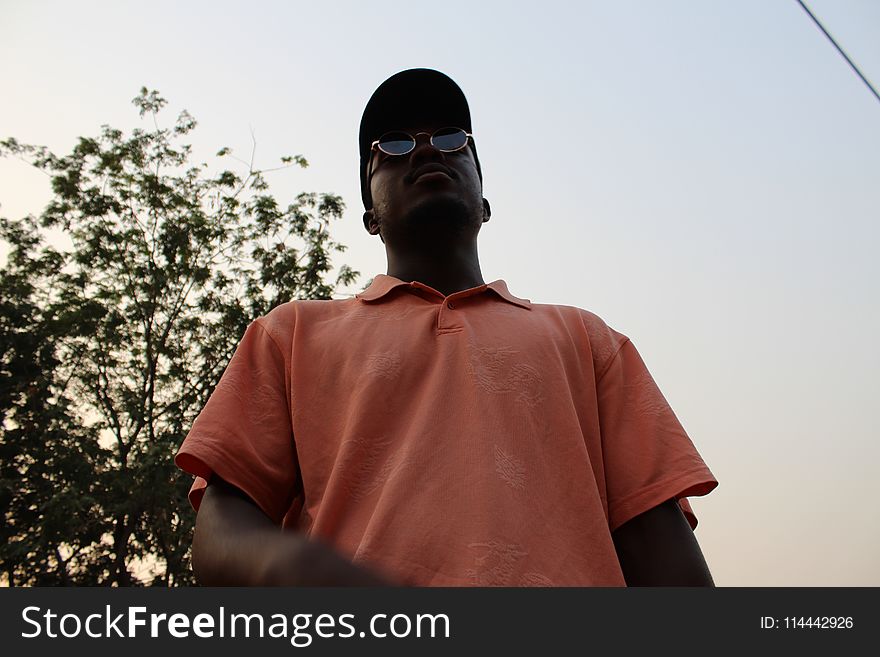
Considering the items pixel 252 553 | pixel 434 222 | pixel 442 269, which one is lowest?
pixel 252 553

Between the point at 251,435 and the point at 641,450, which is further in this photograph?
the point at 641,450

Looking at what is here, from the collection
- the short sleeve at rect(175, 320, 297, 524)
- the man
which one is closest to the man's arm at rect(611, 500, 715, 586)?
the man

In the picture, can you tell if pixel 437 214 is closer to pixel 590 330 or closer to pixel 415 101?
pixel 415 101

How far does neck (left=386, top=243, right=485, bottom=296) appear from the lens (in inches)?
79.3

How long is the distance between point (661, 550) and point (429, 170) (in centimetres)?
120

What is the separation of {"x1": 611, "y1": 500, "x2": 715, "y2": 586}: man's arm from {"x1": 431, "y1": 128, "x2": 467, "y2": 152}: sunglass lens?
1.18m

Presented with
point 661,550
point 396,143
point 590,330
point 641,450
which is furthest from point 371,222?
point 661,550

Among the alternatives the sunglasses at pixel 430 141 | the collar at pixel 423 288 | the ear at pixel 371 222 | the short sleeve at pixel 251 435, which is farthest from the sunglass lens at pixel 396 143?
the short sleeve at pixel 251 435

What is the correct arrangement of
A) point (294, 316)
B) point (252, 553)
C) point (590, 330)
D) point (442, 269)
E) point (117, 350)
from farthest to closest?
point (117, 350), point (442, 269), point (590, 330), point (294, 316), point (252, 553)

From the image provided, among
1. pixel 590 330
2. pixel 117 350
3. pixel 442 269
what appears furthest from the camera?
pixel 117 350

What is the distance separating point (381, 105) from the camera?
2.25 m

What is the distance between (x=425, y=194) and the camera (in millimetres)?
2053

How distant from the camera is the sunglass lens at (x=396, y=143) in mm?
2111

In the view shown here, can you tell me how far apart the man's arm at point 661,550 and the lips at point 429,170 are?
1.11 m
